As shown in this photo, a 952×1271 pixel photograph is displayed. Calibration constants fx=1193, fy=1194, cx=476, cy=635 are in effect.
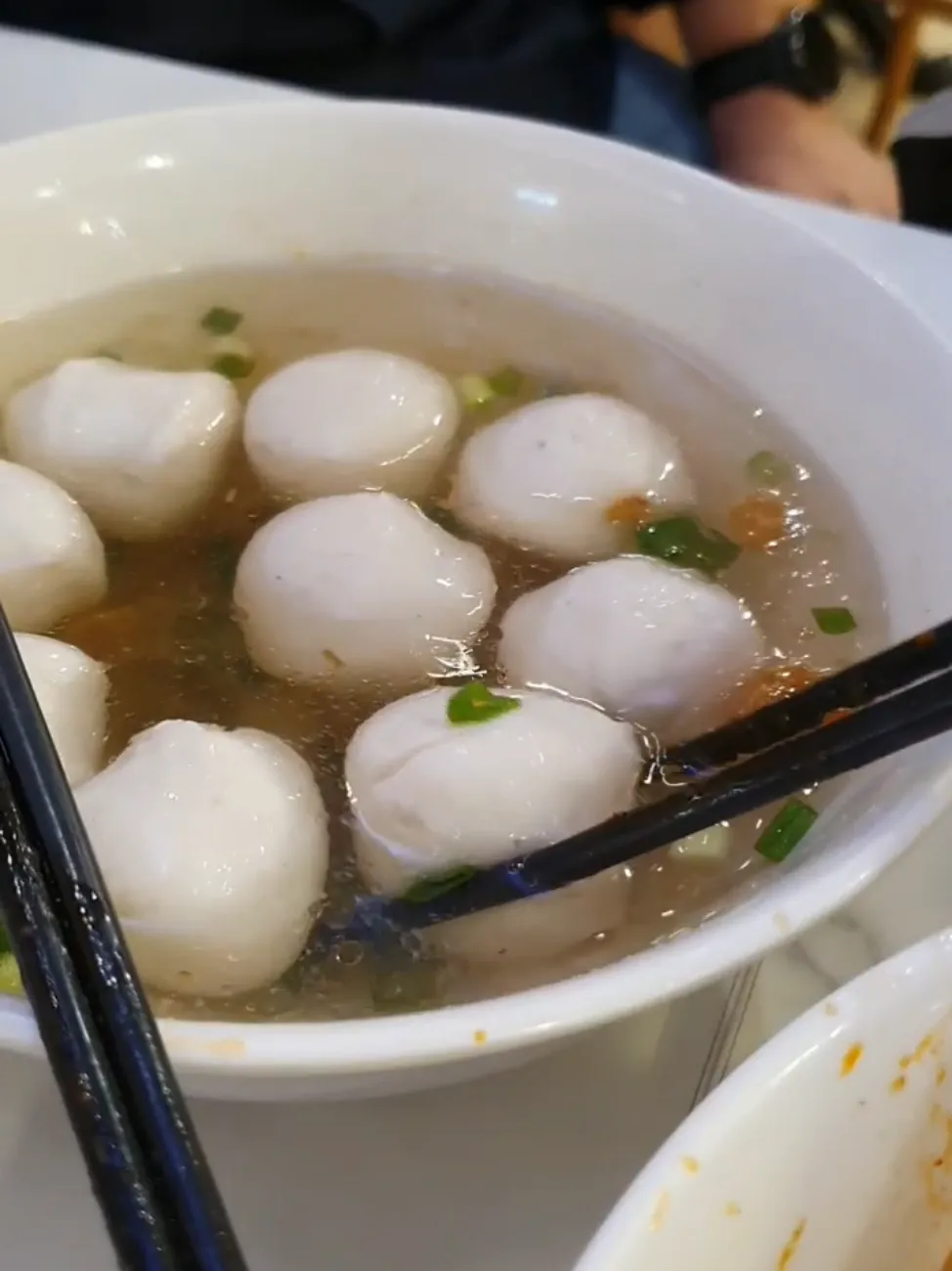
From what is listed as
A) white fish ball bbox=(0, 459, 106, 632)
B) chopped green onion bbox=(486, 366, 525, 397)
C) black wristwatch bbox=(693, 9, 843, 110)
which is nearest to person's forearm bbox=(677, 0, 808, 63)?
black wristwatch bbox=(693, 9, 843, 110)

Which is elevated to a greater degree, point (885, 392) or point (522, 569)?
point (885, 392)

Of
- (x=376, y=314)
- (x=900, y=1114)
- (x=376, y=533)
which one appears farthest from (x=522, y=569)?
(x=900, y=1114)

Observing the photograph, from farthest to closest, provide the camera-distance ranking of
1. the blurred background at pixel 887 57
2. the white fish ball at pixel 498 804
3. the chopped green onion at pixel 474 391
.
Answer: the blurred background at pixel 887 57
the chopped green onion at pixel 474 391
the white fish ball at pixel 498 804

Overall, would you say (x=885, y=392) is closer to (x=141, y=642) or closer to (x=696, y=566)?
(x=696, y=566)

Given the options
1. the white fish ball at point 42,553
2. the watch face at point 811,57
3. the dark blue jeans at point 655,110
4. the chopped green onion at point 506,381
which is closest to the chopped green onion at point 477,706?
the white fish ball at point 42,553

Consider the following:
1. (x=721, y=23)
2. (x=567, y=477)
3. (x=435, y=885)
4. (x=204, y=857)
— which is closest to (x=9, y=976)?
(x=204, y=857)

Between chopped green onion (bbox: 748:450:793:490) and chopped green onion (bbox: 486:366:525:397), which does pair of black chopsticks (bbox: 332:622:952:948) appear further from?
chopped green onion (bbox: 486:366:525:397)

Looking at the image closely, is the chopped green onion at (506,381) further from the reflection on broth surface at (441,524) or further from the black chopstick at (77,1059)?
the black chopstick at (77,1059)
